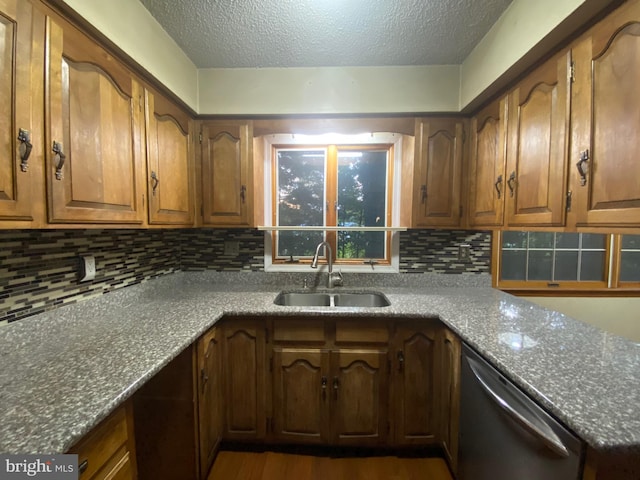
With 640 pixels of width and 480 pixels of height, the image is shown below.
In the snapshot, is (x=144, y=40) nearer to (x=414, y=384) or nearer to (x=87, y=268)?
(x=87, y=268)

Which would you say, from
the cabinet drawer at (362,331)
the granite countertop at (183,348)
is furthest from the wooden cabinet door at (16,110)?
the cabinet drawer at (362,331)

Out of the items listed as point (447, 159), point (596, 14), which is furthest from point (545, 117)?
point (447, 159)

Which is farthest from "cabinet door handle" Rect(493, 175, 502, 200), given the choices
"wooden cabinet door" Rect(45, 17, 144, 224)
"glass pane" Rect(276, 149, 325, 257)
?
"wooden cabinet door" Rect(45, 17, 144, 224)

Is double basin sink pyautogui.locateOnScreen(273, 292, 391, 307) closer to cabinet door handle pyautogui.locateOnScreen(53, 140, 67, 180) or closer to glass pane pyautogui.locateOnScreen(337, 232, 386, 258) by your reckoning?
glass pane pyautogui.locateOnScreen(337, 232, 386, 258)

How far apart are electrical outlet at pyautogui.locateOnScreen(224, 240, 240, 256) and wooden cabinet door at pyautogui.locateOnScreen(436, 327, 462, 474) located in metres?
1.47

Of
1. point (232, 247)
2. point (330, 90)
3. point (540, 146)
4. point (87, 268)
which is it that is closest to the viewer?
point (540, 146)

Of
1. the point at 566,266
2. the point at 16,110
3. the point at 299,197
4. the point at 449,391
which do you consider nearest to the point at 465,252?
the point at 449,391

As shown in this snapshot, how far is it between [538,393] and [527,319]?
2.27 ft

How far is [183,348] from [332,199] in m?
1.44

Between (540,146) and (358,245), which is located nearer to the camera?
(540,146)

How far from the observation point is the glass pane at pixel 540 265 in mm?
2268

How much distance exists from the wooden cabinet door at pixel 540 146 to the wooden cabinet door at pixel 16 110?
1.82 m

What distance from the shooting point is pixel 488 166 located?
1.55 metres

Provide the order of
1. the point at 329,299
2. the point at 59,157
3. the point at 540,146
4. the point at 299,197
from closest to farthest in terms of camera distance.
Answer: the point at 59,157
the point at 540,146
the point at 329,299
the point at 299,197
